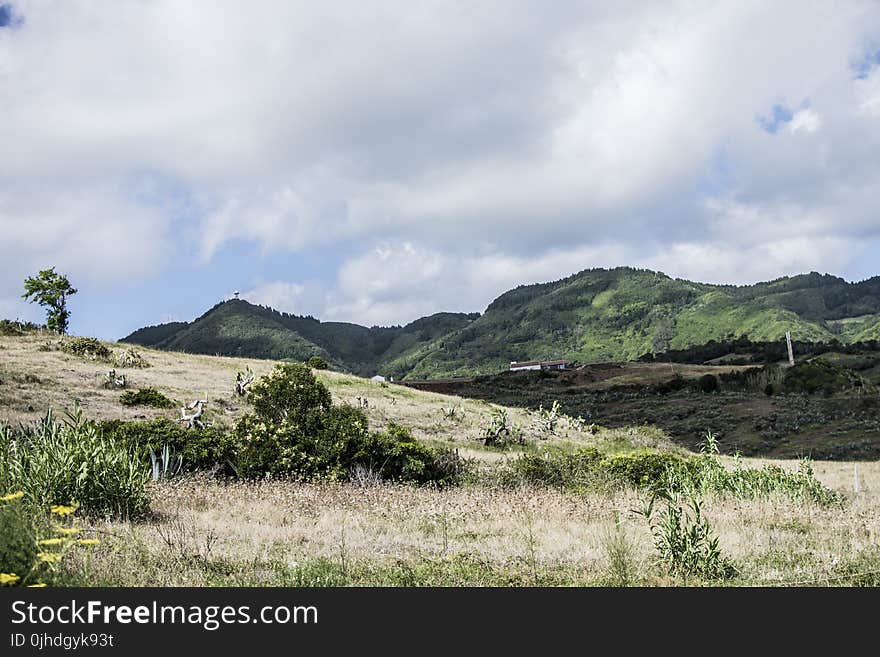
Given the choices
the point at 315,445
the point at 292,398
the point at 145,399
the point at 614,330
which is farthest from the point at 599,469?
the point at 614,330

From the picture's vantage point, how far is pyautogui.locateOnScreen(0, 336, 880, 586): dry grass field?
568 cm

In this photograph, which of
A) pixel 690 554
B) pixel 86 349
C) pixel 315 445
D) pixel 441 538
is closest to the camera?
pixel 690 554

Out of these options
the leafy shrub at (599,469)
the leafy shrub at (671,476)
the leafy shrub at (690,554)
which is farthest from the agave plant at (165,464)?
the leafy shrub at (690,554)

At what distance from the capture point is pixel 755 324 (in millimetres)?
130750

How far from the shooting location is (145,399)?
2489 centimetres

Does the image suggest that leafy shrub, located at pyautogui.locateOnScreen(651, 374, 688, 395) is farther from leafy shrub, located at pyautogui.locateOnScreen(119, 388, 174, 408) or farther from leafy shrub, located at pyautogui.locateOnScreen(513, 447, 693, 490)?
leafy shrub, located at pyautogui.locateOnScreen(513, 447, 693, 490)

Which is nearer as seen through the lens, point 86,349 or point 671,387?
point 86,349

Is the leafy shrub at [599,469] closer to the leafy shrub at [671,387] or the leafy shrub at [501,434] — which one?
the leafy shrub at [501,434]

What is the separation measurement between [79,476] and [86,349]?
30.8m

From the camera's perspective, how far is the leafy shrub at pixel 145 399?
964 inches

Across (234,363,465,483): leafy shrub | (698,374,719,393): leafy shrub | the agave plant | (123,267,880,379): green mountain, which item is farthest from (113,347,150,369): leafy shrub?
(123,267,880,379): green mountain

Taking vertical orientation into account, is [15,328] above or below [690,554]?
above

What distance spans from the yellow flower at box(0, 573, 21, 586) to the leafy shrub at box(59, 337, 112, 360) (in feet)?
107

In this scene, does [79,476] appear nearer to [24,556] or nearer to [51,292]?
[24,556]
